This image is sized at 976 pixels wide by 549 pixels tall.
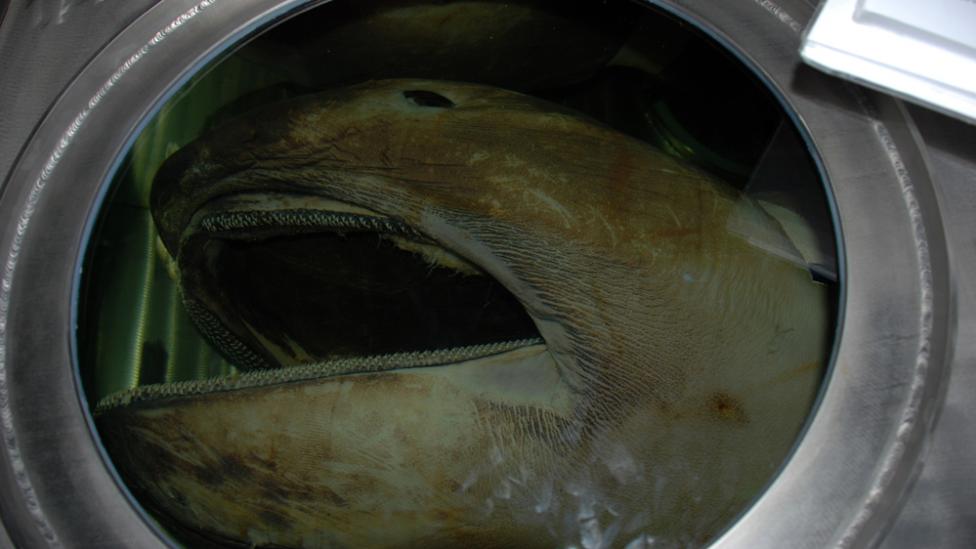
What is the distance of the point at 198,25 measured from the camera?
2.66 feet

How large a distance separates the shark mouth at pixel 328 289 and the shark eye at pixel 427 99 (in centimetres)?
14

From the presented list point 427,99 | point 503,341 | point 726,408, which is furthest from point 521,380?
point 427,99

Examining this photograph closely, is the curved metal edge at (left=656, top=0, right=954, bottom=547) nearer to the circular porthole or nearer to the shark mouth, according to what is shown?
the circular porthole

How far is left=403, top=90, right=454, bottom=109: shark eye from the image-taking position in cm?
88

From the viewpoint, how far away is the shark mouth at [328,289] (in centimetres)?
91

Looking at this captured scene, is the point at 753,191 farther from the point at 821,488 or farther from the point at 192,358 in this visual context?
the point at 192,358

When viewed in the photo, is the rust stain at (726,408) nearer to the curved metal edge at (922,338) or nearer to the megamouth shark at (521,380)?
the megamouth shark at (521,380)

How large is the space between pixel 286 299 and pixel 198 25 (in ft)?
1.32

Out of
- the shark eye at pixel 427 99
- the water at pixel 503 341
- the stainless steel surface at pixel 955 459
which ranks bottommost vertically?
the stainless steel surface at pixel 955 459

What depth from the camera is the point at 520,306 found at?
3.13 feet

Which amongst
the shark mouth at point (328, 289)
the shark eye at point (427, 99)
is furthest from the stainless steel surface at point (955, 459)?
the shark eye at point (427, 99)

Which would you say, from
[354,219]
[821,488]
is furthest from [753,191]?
[354,219]

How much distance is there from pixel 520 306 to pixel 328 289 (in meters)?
→ 0.29

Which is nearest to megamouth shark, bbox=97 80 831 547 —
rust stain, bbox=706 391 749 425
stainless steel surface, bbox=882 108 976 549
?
rust stain, bbox=706 391 749 425
